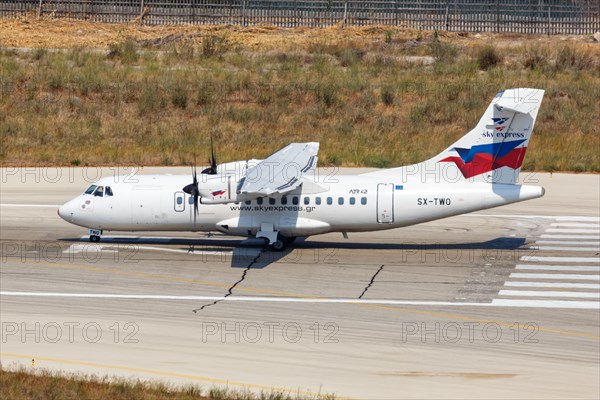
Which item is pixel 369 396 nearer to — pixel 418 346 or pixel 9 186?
pixel 418 346

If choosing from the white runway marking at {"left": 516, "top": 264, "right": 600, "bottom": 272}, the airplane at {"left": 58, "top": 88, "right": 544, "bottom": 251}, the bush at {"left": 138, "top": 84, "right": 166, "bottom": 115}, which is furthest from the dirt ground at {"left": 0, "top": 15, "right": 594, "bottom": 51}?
the white runway marking at {"left": 516, "top": 264, "right": 600, "bottom": 272}

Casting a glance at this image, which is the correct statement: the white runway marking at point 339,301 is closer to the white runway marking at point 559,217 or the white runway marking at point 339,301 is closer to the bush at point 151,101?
the white runway marking at point 559,217

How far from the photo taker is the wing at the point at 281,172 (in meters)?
31.1

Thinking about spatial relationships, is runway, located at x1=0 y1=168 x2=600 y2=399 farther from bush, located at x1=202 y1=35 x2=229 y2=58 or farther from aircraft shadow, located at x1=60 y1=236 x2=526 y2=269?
bush, located at x1=202 y1=35 x2=229 y2=58

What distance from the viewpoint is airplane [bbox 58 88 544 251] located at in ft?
108

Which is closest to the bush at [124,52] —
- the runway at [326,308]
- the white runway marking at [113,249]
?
the runway at [326,308]

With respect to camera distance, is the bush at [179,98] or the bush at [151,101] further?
the bush at [179,98]

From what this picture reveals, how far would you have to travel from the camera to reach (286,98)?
60.0 metres

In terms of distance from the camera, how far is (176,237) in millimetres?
37406

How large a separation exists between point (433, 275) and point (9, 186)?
22.0 meters

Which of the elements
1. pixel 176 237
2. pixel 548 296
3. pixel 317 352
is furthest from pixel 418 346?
pixel 176 237

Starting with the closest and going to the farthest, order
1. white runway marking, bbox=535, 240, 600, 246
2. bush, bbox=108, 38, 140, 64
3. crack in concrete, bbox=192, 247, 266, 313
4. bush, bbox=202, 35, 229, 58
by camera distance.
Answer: crack in concrete, bbox=192, 247, 266, 313
white runway marking, bbox=535, 240, 600, 246
bush, bbox=108, 38, 140, 64
bush, bbox=202, 35, 229, 58

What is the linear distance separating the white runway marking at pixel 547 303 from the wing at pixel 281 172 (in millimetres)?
7277

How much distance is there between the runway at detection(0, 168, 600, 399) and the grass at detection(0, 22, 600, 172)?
13.8 m
